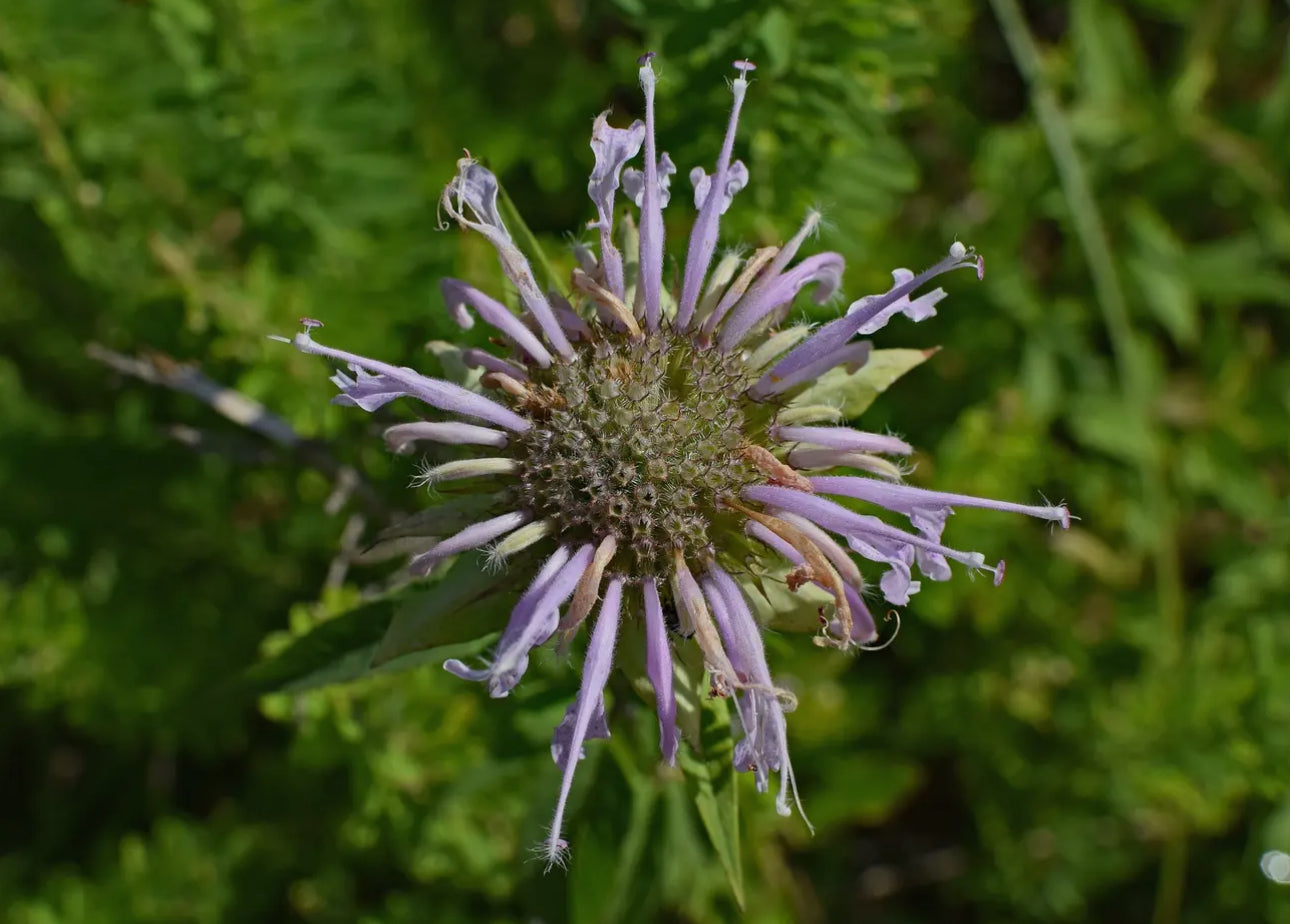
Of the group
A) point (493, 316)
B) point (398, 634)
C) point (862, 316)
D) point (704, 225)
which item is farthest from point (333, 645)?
point (862, 316)

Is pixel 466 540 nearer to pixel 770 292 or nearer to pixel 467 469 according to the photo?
pixel 467 469

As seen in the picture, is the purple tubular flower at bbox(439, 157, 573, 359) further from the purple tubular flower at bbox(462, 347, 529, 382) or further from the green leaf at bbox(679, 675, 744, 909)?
the green leaf at bbox(679, 675, 744, 909)

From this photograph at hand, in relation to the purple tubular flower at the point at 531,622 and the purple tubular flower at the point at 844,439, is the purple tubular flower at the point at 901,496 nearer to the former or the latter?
the purple tubular flower at the point at 844,439

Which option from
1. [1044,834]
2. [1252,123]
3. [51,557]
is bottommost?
[1044,834]

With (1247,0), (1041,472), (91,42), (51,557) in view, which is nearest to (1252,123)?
(1247,0)

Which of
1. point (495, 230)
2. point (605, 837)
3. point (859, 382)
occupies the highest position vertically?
point (495, 230)

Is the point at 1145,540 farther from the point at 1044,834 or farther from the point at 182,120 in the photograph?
the point at 182,120
